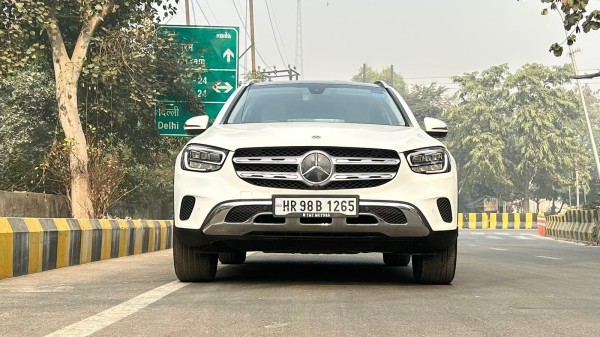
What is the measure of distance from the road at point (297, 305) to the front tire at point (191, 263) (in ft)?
0.45

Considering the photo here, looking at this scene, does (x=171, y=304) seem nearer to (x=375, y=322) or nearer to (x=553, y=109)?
(x=375, y=322)

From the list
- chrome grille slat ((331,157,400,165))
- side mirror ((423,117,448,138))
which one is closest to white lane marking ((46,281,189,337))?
chrome grille slat ((331,157,400,165))

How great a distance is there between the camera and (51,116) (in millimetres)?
21281

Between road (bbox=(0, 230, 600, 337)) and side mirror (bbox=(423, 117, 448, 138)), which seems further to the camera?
side mirror (bbox=(423, 117, 448, 138))

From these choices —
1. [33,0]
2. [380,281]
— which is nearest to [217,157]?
[380,281]

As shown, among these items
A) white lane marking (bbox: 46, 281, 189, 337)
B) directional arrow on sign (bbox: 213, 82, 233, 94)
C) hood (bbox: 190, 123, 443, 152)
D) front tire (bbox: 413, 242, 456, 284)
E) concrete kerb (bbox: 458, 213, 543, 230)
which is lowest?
concrete kerb (bbox: 458, 213, 543, 230)

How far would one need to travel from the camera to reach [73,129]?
1819 centimetres

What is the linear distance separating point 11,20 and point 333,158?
39.8 feet

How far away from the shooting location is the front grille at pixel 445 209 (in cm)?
653

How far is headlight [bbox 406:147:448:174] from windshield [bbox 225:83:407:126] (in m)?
0.91

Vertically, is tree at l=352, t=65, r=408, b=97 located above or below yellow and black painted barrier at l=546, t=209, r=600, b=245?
above

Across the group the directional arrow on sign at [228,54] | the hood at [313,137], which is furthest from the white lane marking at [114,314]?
the directional arrow on sign at [228,54]

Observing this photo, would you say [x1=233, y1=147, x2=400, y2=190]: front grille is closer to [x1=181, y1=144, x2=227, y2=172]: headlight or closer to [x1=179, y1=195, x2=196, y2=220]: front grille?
[x1=181, y1=144, x2=227, y2=172]: headlight

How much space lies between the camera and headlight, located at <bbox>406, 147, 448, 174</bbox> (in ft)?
21.4
